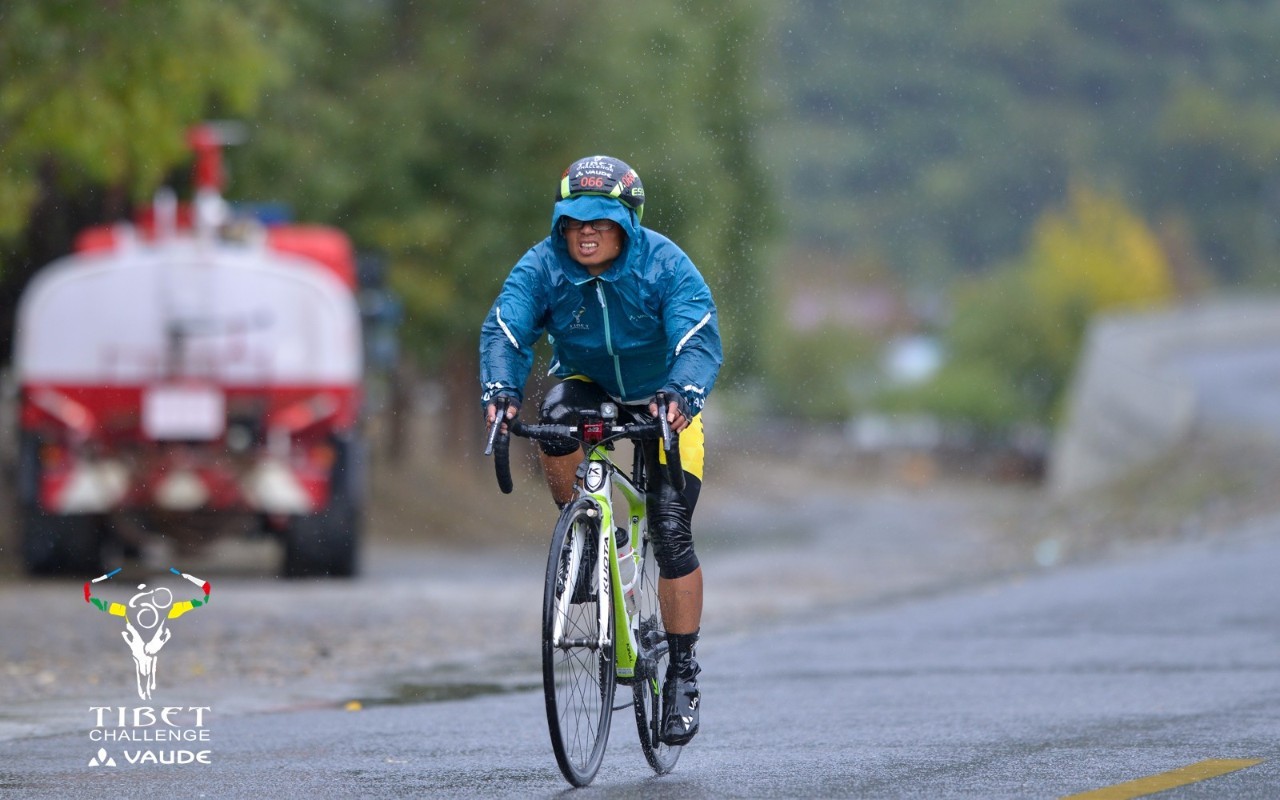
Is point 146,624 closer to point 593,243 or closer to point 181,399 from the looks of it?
point 181,399

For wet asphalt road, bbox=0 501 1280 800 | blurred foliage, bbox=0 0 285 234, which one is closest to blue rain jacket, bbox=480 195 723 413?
wet asphalt road, bbox=0 501 1280 800

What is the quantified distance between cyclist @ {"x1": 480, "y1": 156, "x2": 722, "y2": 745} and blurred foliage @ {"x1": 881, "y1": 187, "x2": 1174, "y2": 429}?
8289cm

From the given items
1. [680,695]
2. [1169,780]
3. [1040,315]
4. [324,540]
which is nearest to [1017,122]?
[1040,315]

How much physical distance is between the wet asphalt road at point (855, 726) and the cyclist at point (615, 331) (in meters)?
0.63

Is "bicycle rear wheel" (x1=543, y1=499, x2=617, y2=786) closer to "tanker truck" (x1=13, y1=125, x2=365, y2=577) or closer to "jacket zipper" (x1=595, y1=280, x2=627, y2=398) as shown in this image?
"jacket zipper" (x1=595, y1=280, x2=627, y2=398)

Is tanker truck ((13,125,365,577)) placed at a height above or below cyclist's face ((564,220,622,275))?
above

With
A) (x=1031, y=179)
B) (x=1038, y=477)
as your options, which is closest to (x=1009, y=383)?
(x=1038, y=477)

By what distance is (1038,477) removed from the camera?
2852 inches

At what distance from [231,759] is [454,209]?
1014 inches

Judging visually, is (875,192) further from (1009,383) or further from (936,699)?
(936,699)

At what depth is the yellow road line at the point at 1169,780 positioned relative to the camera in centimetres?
675

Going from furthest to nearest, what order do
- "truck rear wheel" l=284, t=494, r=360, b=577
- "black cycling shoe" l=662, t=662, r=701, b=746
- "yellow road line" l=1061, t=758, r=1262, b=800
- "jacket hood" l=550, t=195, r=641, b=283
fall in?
"truck rear wheel" l=284, t=494, r=360, b=577 < "black cycling shoe" l=662, t=662, r=701, b=746 < "jacket hood" l=550, t=195, r=641, b=283 < "yellow road line" l=1061, t=758, r=1262, b=800

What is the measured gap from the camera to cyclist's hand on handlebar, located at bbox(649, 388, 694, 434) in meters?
6.99

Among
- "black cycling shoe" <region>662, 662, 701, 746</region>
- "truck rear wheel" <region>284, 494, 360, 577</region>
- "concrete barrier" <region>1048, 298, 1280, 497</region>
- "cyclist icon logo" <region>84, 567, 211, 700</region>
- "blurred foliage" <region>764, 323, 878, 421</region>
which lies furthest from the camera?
"blurred foliage" <region>764, 323, 878, 421</region>
